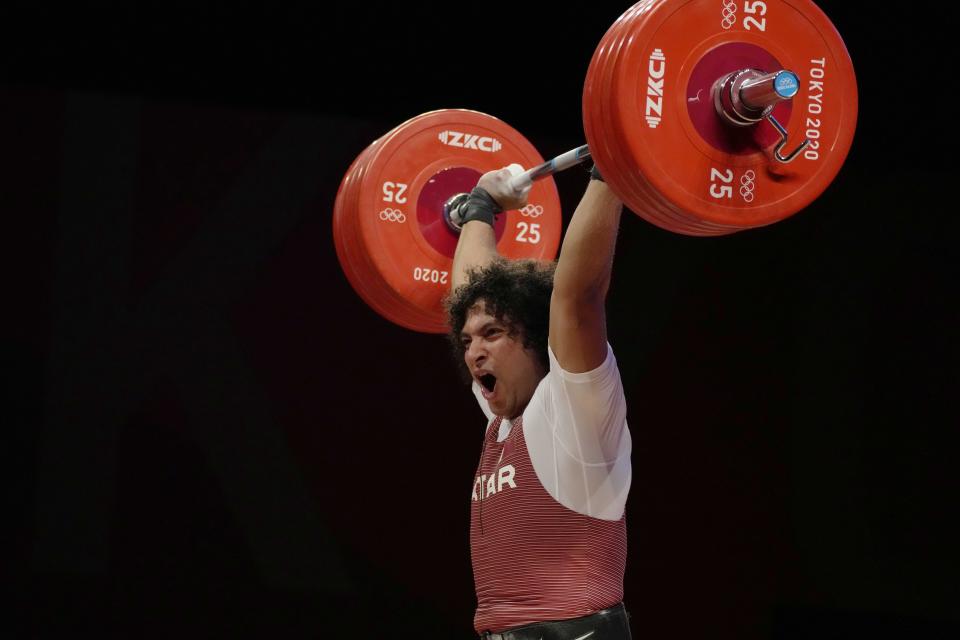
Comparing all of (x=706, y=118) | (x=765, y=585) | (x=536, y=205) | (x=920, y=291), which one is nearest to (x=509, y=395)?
(x=706, y=118)

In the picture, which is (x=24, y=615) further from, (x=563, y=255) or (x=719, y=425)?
(x=563, y=255)

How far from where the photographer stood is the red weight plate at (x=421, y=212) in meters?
2.86

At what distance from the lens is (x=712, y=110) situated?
196 centimetres

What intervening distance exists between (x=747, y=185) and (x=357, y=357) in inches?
107

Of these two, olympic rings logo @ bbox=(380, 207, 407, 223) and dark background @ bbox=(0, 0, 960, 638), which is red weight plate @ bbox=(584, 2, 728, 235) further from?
dark background @ bbox=(0, 0, 960, 638)

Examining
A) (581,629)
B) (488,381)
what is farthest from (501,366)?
(581,629)

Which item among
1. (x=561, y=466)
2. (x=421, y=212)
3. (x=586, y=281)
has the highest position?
(x=421, y=212)

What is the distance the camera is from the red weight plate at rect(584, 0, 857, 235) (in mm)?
1873

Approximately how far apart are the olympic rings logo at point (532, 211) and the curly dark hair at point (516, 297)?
1.85 ft

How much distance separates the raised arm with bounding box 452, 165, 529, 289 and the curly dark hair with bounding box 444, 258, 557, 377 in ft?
0.86

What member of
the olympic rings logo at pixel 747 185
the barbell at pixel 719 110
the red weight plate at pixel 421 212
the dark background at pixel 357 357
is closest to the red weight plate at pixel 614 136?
the barbell at pixel 719 110

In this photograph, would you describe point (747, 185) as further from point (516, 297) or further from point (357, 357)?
point (357, 357)

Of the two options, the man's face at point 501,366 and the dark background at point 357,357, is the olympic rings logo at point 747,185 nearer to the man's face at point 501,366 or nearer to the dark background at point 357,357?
the man's face at point 501,366

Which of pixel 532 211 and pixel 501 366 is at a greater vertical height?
pixel 532 211
